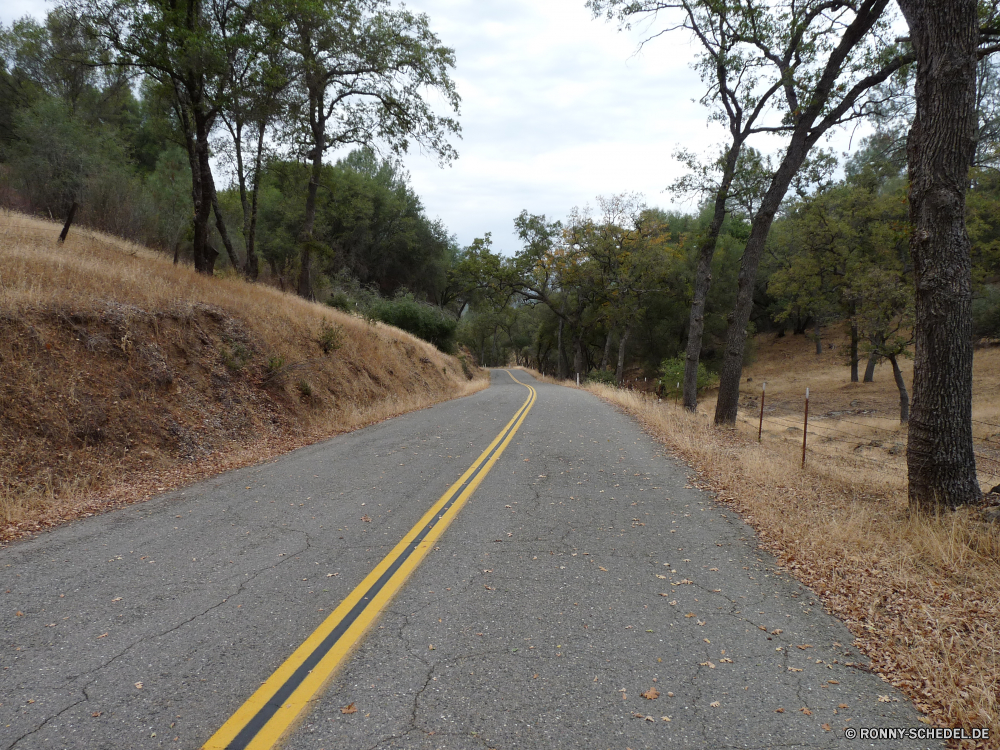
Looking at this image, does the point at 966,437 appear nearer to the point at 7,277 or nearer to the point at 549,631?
the point at 549,631

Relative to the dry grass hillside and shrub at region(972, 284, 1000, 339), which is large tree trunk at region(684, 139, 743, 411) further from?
shrub at region(972, 284, 1000, 339)

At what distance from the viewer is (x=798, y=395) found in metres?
32.3

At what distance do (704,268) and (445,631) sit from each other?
15.1 metres

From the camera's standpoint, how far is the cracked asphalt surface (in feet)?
8.54

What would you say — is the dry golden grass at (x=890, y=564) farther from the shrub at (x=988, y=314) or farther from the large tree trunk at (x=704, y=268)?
the shrub at (x=988, y=314)

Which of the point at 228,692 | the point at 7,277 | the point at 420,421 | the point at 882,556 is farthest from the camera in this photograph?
the point at 420,421

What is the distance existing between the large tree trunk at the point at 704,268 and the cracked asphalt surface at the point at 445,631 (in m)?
11.2

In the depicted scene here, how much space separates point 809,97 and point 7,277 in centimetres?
1528

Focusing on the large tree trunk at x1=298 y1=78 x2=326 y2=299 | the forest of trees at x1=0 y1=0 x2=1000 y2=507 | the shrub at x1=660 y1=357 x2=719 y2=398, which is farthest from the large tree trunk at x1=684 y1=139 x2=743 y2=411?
the large tree trunk at x1=298 y1=78 x2=326 y2=299

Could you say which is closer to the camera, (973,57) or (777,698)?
(777,698)

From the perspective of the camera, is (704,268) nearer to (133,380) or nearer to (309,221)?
(133,380)

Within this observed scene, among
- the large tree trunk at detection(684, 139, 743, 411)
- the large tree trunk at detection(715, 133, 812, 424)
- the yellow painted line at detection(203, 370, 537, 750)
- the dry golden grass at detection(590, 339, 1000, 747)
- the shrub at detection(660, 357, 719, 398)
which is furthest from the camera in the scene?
the shrub at detection(660, 357, 719, 398)

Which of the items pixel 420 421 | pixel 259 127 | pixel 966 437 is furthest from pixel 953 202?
pixel 259 127

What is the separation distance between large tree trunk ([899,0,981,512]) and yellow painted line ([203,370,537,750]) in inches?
202
